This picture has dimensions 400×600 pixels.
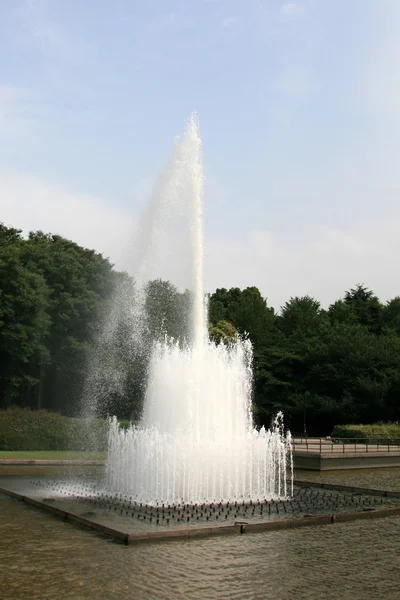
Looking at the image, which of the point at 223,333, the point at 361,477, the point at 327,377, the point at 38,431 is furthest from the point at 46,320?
the point at 361,477

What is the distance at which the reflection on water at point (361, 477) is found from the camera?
80.9 feet

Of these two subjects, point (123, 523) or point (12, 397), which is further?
point (12, 397)

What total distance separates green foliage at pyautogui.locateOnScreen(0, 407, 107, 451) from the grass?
63 centimetres

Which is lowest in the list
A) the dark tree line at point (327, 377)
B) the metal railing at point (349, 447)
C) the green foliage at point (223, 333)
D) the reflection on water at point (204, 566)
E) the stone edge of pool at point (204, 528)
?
the reflection on water at point (204, 566)

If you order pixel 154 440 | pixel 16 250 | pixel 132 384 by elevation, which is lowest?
pixel 154 440

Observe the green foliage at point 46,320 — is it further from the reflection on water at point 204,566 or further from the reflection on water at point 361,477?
the reflection on water at point 204,566

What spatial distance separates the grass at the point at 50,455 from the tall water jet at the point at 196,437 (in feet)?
32.7

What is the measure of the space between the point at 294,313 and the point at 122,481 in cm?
6305

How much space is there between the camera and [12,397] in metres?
49.6

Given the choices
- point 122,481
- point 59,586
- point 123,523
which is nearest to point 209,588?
point 59,586

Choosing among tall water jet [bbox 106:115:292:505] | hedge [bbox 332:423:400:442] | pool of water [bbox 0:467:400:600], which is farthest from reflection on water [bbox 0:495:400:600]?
hedge [bbox 332:423:400:442]

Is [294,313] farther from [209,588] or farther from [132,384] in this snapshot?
[209,588]

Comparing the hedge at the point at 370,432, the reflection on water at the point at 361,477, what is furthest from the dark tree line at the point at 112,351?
the reflection on water at the point at 361,477

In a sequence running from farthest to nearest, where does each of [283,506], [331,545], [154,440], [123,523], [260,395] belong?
[260,395] < [154,440] < [283,506] < [123,523] < [331,545]
